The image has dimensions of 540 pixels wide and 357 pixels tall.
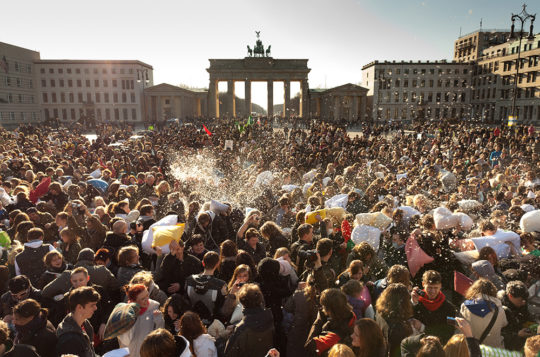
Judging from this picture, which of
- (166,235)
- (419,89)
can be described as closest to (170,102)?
(419,89)

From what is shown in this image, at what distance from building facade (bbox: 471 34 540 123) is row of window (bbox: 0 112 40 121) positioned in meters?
86.7

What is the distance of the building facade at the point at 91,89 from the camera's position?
74.8 meters

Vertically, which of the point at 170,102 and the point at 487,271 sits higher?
the point at 170,102

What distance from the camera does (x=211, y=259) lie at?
4.00 metres

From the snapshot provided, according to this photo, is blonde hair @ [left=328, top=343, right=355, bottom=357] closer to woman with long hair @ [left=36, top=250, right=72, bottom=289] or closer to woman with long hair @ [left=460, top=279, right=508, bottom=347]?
woman with long hair @ [left=460, top=279, right=508, bottom=347]

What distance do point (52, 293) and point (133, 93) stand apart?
80.0 m

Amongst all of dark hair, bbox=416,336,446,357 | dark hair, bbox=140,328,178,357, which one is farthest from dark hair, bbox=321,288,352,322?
dark hair, bbox=140,328,178,357

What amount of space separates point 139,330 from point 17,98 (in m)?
80.6

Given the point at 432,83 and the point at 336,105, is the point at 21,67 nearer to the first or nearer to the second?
the point at 336,105

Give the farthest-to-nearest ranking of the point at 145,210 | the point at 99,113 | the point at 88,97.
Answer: the point at 99,113
the point at 88,97
the point at 145,210

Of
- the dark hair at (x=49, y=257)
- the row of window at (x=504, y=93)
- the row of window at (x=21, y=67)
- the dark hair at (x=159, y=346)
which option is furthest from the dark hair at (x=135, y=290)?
the row of window at (x=21, y=67)

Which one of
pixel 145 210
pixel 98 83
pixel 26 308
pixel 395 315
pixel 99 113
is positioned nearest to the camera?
pixel 26 308

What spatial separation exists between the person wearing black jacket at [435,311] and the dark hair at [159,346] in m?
2.52

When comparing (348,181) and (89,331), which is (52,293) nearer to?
(89,331)
